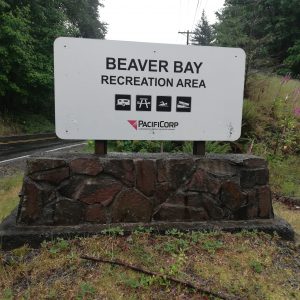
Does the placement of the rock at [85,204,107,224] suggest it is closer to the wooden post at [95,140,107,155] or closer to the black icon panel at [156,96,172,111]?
the wooden post at [95,140,107,155]

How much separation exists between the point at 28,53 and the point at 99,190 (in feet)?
52.9

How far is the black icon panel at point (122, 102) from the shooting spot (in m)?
3.48

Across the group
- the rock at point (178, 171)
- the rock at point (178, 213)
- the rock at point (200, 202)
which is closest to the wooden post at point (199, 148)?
the rock at point (178, 171)

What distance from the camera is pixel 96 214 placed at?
11.3 ft

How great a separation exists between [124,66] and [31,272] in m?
2.02

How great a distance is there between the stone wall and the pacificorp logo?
287 mm

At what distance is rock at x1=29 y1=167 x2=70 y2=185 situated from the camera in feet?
10.9

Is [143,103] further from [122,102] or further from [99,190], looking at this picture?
[99,190]

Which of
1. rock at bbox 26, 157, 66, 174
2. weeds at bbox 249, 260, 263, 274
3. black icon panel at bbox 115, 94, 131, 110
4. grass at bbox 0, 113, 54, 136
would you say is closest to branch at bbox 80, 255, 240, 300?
weeds at bbox 249, 260, 263, 274

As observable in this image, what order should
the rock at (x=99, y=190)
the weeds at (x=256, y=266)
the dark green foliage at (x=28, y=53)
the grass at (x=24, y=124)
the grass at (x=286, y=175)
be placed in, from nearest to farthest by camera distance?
the weeds at (x=256, y=266) → the rock at (x=99, y=190) → the grass at (x=286, y=175) → the dark green foliage at (x=28, y=53) → the grass at (x=24, y=124)

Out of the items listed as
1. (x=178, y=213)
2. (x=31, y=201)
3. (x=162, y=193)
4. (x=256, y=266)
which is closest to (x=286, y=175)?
(x=178, y=213)

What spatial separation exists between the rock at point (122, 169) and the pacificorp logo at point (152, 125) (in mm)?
356

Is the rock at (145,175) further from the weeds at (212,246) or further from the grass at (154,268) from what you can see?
the weeds at (212,246)

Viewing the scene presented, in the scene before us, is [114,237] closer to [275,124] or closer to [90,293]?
[90,293]
